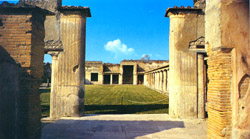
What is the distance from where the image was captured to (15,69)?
10.7 feet

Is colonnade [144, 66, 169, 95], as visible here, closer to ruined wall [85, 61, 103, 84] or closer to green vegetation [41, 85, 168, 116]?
green vegetation [41, 85, 168, 116]

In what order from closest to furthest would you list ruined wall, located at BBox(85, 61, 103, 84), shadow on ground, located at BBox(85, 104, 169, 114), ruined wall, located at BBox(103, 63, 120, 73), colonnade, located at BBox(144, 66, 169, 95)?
shadow on ground, located at BBox(85, 104, 169, 114), colonnade, located at BBox(144, 66, 169, 95), ruined wall, located at BBox(85, 61, 103, 84), ruined wall, located at BBox(103, 63, 120, 73)

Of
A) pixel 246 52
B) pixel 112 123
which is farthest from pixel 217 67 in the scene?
pixel 112 123

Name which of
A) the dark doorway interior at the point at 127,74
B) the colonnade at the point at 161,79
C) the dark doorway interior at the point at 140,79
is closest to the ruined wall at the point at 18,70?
the colonnade at the point at 161,79

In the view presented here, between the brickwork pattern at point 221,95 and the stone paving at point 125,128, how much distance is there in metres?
1.26

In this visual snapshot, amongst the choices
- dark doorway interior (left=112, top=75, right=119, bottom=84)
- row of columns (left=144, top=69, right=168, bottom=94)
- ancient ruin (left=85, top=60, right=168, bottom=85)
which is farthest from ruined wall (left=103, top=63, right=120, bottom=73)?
row of columns (left=144, top=69, right=168, bottom=94)

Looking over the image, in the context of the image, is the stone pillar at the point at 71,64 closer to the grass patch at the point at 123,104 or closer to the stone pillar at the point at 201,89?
the grass patch at the point at 123,104

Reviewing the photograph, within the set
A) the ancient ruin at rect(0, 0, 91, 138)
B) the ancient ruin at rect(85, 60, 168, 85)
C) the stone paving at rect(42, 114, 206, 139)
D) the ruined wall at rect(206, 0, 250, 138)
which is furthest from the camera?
the ancient ruin at rect(85, 60, 168, 85)

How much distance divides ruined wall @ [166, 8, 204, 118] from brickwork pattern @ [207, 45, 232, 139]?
A: 2.78 m

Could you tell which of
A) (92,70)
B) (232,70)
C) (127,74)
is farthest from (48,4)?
(127,74)

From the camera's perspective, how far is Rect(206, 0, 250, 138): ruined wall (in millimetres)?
2973

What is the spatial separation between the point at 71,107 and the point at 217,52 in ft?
17.6

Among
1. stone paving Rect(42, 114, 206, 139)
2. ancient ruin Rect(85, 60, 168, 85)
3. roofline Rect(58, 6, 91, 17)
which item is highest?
roofline Rect(58, 6, 91, 17)

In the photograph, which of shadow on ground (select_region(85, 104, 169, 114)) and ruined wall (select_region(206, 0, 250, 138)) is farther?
shadow on ground (select_region(85, 104, 169, 114))
